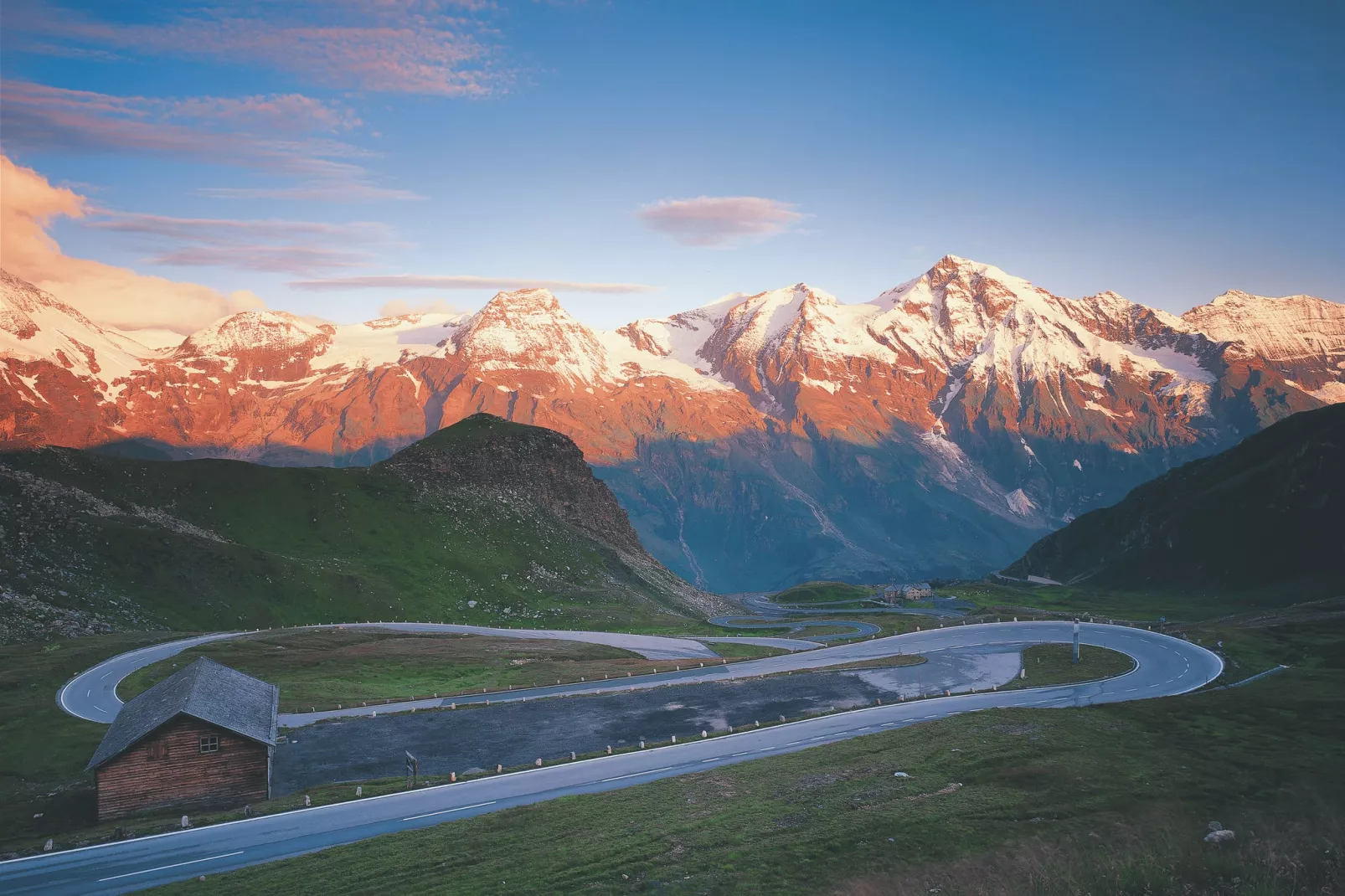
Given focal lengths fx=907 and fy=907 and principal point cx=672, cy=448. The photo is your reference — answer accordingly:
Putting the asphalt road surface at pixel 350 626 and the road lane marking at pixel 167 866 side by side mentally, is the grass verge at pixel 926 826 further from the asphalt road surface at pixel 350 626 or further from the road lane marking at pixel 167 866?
the asphalt road surface at pixel 350 626

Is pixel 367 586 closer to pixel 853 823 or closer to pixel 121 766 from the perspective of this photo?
pixel 121 766

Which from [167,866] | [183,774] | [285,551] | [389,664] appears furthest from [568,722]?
[285,551]

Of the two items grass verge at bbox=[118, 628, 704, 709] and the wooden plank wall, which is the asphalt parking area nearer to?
the wooden plank wall

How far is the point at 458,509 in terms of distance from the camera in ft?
584

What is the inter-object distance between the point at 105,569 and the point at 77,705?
180 feet

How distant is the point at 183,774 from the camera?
50.8 m

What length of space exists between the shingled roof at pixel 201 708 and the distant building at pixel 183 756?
7 centimetres

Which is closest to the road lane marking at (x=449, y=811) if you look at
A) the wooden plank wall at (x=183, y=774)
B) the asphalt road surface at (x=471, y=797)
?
the asphalt road surface at (x=471, y=797)

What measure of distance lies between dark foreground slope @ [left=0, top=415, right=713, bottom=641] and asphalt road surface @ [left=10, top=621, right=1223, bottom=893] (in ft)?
213

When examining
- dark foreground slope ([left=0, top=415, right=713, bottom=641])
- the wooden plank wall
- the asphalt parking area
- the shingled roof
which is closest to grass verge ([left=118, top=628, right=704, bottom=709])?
the asphalt parking area

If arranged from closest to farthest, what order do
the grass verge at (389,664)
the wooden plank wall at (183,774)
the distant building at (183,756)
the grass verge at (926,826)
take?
the grass verge at (926,826)
the wooden plank wall at (183,774)
the distant building at (183,756)
the grass verge at (389,664)

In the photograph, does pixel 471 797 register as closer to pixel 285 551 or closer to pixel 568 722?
pixel 568 722

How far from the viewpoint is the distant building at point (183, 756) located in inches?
1924

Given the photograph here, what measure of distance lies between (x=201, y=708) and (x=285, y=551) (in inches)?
3948
